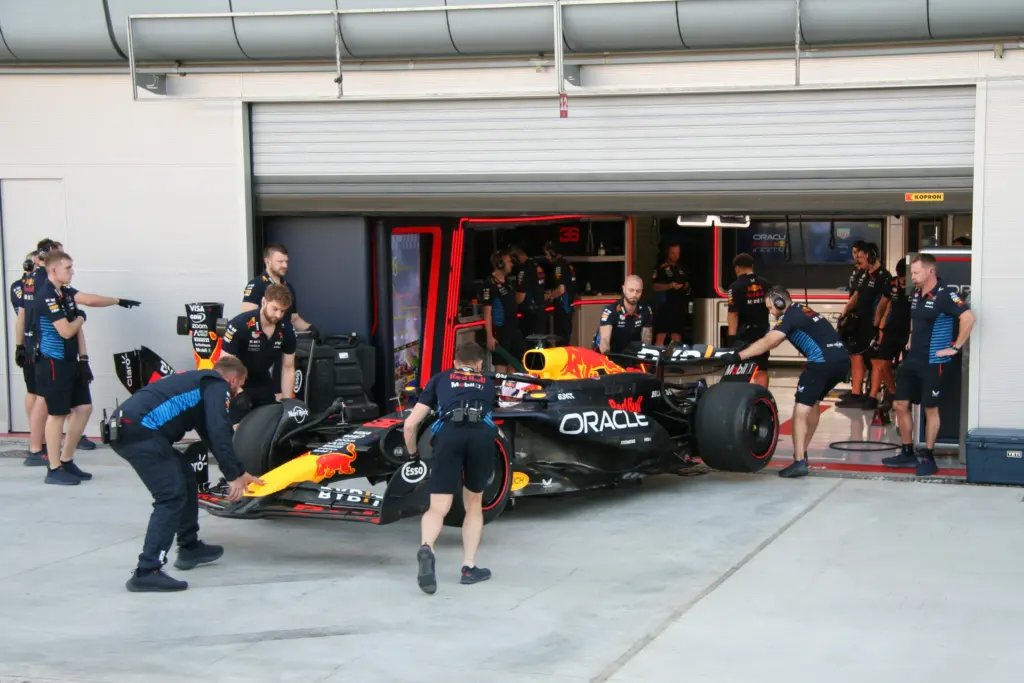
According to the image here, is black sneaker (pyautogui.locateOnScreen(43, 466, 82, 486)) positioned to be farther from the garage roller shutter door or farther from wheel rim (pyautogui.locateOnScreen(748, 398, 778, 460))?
wheel rim (pyautogui.locateOnScreen(748, 398, 778, 460))

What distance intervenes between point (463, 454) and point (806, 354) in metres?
3.82

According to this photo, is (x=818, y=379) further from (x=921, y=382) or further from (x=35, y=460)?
(x=35, y=460)

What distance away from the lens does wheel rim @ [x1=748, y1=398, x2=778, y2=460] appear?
30.2 feet

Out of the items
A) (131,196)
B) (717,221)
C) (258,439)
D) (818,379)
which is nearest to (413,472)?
(258,439)

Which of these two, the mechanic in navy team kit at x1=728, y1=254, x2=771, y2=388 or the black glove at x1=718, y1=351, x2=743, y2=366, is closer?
the black glove at x1=718, y1=351, x2=743, y2=366

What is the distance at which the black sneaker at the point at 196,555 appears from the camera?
7.41m

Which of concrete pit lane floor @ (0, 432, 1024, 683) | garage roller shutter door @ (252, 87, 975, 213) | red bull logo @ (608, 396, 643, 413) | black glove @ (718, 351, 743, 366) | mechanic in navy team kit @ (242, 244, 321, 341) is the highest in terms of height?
garage roller shutter door @ (252, 87, 975, 213)

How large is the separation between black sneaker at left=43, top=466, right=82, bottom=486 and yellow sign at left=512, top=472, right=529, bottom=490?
11.9 ft

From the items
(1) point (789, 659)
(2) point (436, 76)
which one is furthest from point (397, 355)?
(1) point (789, 659)

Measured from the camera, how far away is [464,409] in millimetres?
6898

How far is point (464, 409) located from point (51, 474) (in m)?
4.45

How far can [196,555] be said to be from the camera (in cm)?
747

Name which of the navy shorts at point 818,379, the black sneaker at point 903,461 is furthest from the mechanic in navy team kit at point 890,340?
the navy shorts at point 818,379

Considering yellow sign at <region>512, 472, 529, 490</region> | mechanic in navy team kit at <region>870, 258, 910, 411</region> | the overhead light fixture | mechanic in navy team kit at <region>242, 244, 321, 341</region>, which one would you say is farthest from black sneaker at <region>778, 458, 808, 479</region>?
the overhead light fixture
